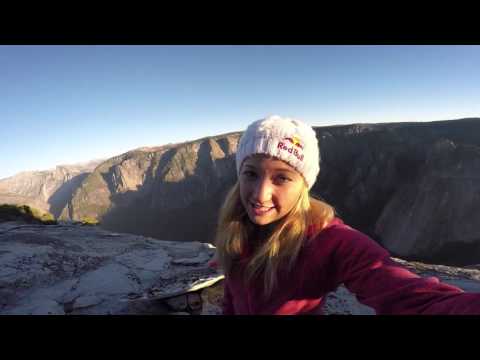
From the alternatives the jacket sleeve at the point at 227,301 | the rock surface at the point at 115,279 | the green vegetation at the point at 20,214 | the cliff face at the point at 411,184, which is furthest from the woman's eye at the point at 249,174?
the cliff face at the point at 411,184

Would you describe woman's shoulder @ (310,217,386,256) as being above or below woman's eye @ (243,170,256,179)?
below

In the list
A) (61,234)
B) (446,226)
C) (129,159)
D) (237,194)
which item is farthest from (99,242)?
(129,159)

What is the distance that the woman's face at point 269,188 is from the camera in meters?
1.24

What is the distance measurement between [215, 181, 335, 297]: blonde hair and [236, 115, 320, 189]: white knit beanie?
0.14 meters

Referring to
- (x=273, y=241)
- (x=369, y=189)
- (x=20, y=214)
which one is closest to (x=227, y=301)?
(x=273, y=241)

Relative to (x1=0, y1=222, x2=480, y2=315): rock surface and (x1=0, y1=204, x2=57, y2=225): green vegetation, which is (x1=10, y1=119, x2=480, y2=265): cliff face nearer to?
(x1=0, y1=222, x2=480, y2=315): rock surface

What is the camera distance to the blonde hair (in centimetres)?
121

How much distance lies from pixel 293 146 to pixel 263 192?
0.99 ft

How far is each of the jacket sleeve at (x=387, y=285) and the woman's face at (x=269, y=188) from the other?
301mm

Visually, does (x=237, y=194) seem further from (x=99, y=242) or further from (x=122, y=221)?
(x=122, y=221)

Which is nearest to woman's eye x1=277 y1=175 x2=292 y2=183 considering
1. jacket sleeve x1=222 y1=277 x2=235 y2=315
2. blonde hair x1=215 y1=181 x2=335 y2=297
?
blonde hair x1=215 y1=181 x2=335 y2=297

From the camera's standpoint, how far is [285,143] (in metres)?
1.32

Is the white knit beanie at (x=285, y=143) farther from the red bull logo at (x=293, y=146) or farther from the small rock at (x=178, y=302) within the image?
the small rock at (x=178, y=302)

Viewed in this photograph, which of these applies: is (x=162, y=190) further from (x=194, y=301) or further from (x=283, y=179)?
(x=283, y=179)
